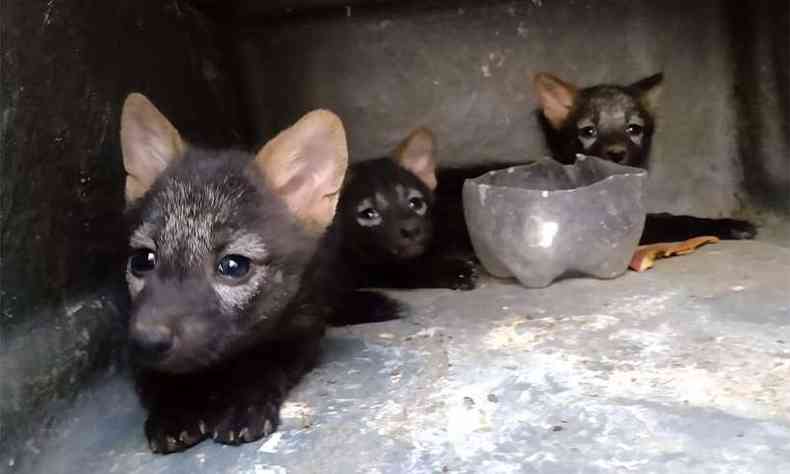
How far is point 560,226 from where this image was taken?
2.67 metres

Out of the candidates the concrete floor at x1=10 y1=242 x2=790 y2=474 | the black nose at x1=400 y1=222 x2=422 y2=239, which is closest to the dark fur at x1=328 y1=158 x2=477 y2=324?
the black nose at x1=400 y1=222 x2=422 y2=239

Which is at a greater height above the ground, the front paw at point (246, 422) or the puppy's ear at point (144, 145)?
the puppy's ear at point (144, 145)

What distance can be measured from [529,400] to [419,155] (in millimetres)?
1630

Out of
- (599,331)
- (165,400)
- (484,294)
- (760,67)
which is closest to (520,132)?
(760,67)

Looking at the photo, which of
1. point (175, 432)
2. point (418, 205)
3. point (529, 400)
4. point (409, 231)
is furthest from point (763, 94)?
point (175, 432)

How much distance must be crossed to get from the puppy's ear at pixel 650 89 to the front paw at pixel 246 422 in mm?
2528

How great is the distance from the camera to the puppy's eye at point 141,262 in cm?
191

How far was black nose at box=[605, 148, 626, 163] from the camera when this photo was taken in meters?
3.57

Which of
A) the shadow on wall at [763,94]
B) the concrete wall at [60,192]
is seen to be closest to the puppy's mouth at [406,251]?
the concrete wall at [60,192]

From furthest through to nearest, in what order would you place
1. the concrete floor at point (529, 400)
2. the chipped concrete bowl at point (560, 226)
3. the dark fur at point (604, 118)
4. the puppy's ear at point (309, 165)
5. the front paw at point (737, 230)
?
the dark fur at point (604, 118) → the front paw at point (737, 230) → the chipped concrete bowl at point (560, 226) → the puppy's ear at point (309, 165) → the concrete floor at point (529, 400)

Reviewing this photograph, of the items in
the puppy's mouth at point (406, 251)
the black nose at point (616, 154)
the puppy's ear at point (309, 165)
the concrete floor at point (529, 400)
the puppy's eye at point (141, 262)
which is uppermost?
the puppy's ear at point (309, 165)

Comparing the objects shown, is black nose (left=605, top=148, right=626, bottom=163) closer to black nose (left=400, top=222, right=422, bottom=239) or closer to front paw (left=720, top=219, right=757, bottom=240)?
front paw (left=720, top=219, right=757, bottom=240)

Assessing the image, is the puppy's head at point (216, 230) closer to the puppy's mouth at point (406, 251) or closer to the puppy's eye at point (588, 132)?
the puppy's mouth at point (406, 251)

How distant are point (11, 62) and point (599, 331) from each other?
1526 millimetres
